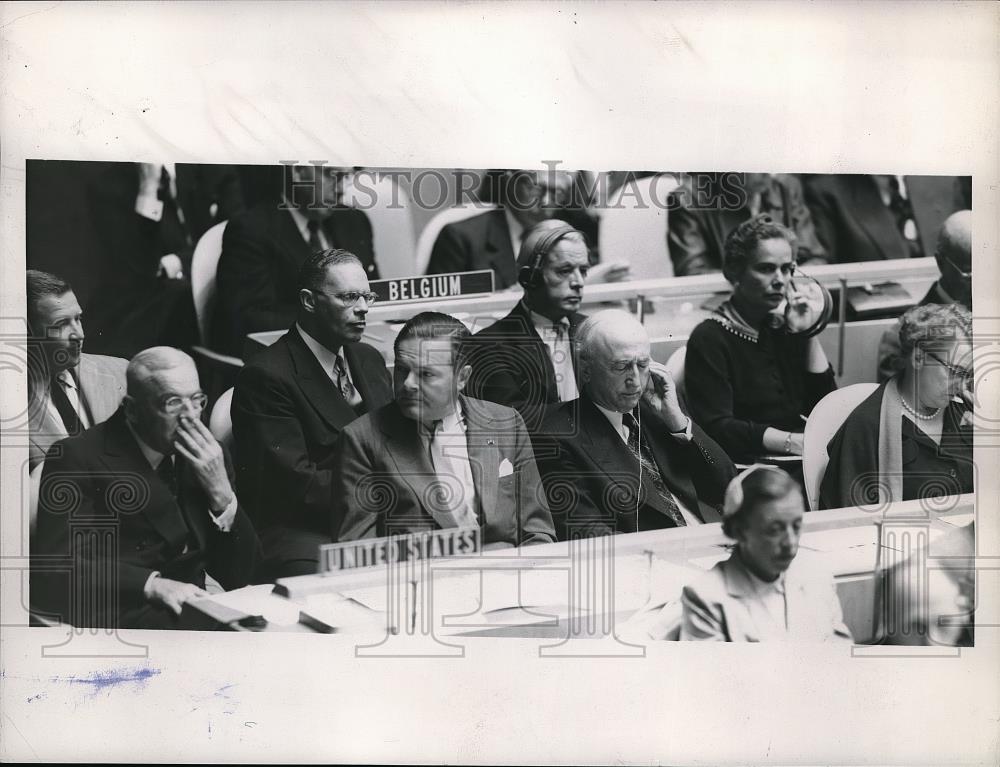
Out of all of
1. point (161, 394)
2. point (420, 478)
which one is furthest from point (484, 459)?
point (161, 394)

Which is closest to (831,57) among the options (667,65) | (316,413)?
(667,65)

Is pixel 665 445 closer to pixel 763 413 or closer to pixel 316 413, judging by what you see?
pixel 763 413

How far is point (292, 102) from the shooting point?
11.7ft

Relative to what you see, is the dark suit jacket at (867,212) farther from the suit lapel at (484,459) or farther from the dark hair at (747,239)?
the suit lapel at (484,459)

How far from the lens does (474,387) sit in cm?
357

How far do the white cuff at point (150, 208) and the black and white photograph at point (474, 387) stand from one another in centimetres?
1

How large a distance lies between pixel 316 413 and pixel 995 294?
2.31 m

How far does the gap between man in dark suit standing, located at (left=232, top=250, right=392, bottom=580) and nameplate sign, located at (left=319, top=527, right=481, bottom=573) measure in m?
0.06

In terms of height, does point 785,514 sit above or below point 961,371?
below

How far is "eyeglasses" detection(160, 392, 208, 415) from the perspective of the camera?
11.7 feet

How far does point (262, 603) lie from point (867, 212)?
240 cm

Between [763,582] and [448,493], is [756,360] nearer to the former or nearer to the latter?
[763,582]

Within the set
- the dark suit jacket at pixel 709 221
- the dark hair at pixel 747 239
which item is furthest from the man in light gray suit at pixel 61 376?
the dark hair at pixel 747 239

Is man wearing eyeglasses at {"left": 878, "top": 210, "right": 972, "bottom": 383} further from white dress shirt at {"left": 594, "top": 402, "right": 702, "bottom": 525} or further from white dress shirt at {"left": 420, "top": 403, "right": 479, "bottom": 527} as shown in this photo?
white dress shirt at {"left": 420, "top": 403, "right": 479, "bottom": 527}
